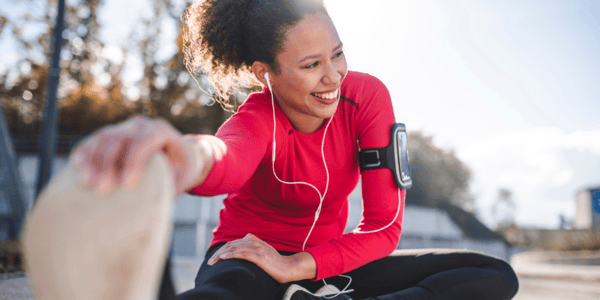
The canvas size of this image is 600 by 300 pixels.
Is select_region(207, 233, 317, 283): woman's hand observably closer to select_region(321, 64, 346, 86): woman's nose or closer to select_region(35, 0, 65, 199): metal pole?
select_region(321, 64, 346, 86): woman's nose

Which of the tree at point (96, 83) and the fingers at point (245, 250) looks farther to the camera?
the tree at point (96, 83)

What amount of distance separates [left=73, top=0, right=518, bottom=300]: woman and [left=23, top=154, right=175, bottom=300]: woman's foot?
66cm

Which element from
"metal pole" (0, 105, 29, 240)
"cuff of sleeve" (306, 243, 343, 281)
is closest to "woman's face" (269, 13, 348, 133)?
"cuff of sleeve" (306, 243, 343, 281)

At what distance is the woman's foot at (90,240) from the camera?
19.6 inches

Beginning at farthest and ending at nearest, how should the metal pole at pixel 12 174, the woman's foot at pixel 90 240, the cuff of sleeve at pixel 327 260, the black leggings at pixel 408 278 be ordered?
the metal pole at pixel 12 174
the cuff of sleeve at pixel 327 260
the black leggings at pixel 408 278
the woman's foot at pixel 90 240

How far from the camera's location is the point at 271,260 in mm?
1280

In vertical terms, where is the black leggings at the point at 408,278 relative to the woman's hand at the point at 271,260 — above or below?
below

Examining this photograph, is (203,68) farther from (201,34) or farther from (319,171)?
(319,171)

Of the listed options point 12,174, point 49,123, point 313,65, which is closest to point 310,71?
point 313,65

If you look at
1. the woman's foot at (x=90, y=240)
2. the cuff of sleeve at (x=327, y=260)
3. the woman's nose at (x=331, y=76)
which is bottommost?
the cuff of sleeve at (x=327, y=260)

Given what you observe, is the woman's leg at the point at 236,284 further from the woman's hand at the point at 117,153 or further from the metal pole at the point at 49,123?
the metal pole at the point at 49,123

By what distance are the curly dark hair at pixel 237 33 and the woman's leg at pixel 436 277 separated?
909mm

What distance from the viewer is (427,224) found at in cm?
1703

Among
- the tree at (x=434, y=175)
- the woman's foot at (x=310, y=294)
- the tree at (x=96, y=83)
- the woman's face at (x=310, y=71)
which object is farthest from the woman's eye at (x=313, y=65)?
the tree at (x=434, y=175)
